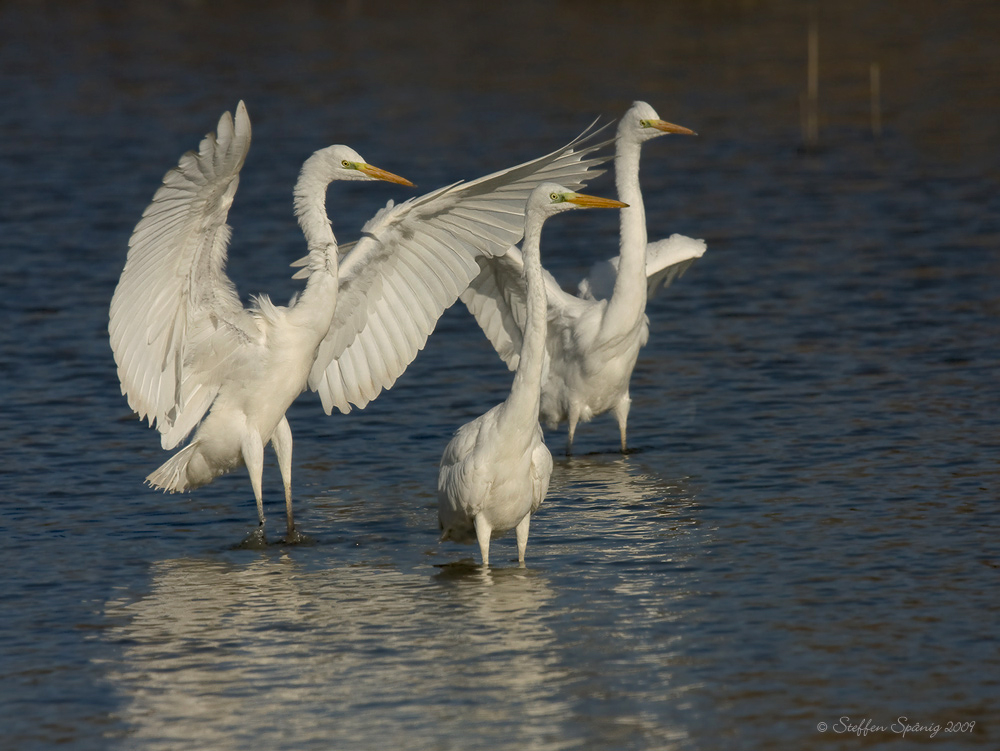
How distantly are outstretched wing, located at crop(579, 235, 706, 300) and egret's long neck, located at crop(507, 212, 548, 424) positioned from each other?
3053 mm

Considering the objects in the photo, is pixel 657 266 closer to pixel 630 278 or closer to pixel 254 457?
pixel 630 278

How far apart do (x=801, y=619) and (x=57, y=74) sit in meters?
24.6

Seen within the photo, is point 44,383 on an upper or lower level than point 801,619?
upper

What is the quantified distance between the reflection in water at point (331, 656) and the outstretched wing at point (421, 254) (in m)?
1.79

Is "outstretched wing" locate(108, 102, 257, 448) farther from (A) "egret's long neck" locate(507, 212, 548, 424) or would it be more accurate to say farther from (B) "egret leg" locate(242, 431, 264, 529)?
(A) "egret's long neck" locate(507, 212, 548, 424)

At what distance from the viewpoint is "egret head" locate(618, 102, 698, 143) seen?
11.6 m

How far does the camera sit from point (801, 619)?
765cm

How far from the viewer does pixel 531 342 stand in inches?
333

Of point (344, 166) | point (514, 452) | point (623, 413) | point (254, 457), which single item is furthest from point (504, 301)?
point (514, 452)

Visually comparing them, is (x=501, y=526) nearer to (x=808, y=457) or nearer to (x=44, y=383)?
(x=808, y=457)

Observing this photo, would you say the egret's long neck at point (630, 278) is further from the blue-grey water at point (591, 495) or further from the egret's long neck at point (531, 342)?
the egret's long neck at point (531, 342)

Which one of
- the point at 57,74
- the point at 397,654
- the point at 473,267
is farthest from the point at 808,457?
the point at 57,74

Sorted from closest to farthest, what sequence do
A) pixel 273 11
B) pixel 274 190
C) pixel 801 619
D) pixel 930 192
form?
pixel 801 619, pixel 930 192, pixel 274 190, pixel 273 11

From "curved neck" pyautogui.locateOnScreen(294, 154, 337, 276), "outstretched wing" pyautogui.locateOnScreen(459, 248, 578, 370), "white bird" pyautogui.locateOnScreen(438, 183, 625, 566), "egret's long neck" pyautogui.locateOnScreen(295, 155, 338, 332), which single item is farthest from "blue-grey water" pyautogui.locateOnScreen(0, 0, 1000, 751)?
"curved neck" pyautogui.locateOnScreen(294, 154, 337, 276)
